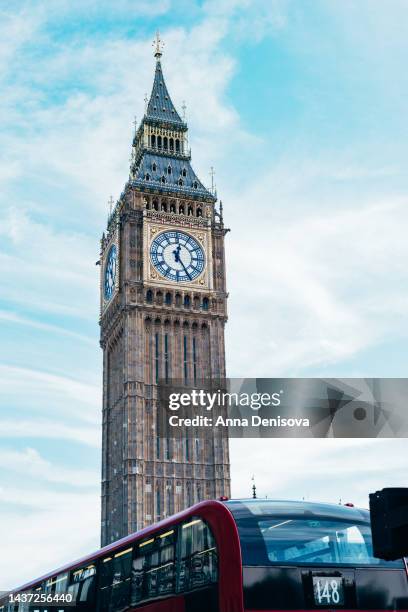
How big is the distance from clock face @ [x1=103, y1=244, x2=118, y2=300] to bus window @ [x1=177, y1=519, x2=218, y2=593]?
213 ft

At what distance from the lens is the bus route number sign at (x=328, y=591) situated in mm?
17234

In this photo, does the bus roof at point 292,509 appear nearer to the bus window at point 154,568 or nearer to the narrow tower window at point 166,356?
the bus window at point 154,568

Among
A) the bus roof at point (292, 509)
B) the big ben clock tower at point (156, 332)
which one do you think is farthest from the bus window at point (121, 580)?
the big ben clock tower at point (156, 332)

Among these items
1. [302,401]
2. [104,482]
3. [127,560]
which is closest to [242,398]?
[302,401]

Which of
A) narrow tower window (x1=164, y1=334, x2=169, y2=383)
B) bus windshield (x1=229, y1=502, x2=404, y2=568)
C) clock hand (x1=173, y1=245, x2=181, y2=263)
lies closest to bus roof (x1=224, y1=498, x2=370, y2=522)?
bus windshield (x1=229, y1=502, x2=404, y2=568)

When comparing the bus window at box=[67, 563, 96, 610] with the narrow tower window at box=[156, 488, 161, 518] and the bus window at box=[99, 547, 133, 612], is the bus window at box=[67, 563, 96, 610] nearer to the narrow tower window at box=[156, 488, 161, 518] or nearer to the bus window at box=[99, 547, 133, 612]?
the bus window at box=[99, 547, 133, 612]

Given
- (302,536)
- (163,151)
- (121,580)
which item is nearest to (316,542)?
(302,536)

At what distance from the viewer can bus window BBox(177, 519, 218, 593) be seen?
59.3 ft

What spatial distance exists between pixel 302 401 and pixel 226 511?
2746 centimetres

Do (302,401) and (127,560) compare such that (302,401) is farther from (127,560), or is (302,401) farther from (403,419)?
(127,560)

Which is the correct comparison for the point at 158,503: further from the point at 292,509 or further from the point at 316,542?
the point at 316,542

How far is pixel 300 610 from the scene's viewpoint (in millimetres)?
16953

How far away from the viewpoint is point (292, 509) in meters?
18.8

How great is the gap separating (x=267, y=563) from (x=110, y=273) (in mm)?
69573
